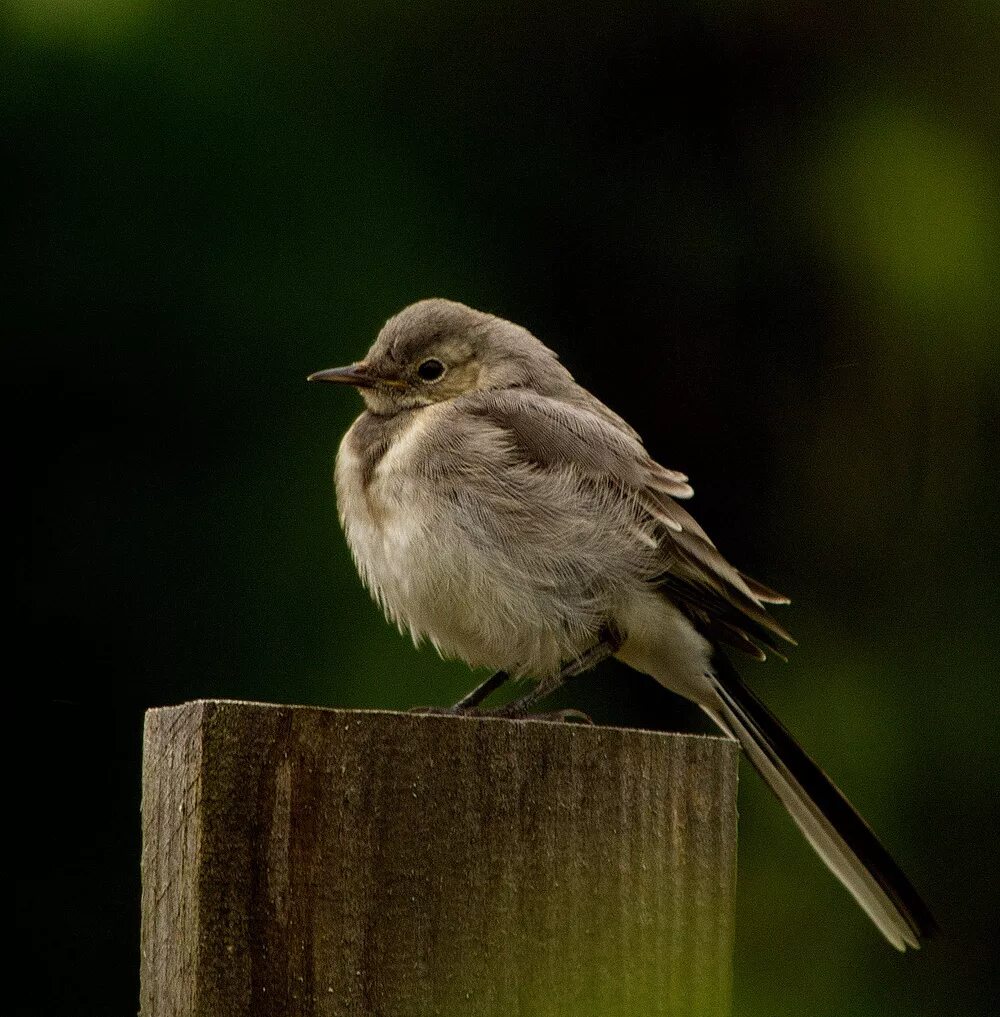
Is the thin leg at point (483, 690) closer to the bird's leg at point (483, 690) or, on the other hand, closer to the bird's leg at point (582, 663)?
the bird's leg at point (483, 690)

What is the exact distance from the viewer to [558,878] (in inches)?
83.0

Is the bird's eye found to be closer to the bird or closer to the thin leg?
the bird

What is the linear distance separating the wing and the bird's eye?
29 centimetres

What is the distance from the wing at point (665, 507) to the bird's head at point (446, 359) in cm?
25

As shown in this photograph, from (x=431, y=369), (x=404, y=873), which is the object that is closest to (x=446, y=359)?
(x=431, y=369)

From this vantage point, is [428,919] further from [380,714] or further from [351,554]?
[351,554]

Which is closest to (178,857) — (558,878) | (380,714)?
(380,714)

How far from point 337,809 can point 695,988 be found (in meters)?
0.63

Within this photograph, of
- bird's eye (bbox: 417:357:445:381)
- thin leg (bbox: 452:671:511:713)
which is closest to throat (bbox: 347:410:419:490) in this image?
bird's eye (bbox: 417:357:445:381)

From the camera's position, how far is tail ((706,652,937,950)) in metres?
3.36

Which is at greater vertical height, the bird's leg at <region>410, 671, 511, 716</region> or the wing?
the wing

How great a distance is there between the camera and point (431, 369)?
4.54 metres

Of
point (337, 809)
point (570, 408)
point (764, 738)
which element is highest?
point (570, 408)

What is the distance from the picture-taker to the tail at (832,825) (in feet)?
11.0
